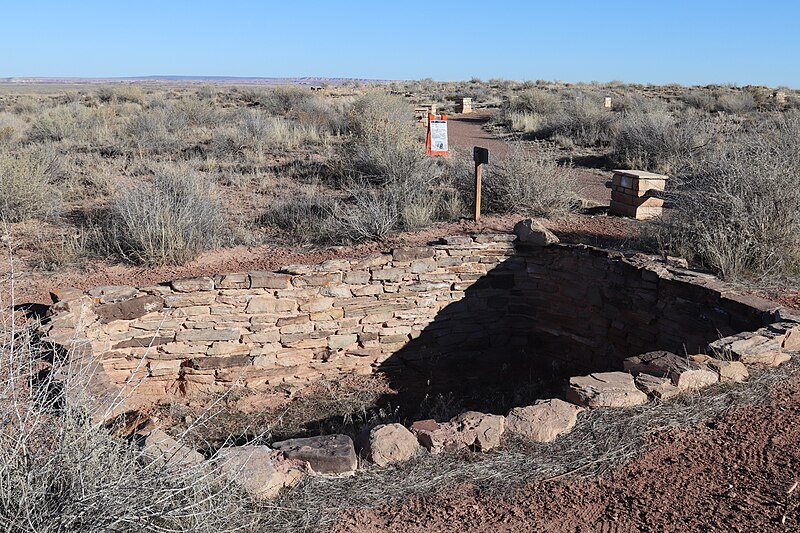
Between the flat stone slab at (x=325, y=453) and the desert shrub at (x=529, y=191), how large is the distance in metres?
5.97

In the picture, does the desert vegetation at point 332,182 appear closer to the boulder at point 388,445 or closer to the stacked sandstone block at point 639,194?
the stacked sandstone block at point 639,194

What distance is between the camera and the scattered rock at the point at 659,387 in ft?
13.3

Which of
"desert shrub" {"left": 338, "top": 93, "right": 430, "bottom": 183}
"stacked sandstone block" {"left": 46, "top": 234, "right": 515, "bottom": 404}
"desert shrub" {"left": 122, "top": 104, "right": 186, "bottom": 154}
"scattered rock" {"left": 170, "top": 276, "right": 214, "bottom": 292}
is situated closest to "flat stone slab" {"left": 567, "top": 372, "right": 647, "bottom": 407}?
"stacked sandstone block" {"left": 46, "top": 234, "right": 515, "bottom": 404}

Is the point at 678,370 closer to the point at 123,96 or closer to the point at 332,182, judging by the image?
the point at 332,182

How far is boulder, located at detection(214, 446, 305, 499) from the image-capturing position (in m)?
3.08

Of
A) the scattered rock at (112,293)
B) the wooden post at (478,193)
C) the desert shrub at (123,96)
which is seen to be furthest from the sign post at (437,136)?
the desert shrub at (123,96)

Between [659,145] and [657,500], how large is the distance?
10900mm

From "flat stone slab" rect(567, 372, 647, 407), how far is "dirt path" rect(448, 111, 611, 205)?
20.7 feet

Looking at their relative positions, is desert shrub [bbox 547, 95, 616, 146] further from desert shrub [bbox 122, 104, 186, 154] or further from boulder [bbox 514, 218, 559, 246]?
desert shrub [bbox 122, 104, 186, 154]

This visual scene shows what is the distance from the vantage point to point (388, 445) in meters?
3.51

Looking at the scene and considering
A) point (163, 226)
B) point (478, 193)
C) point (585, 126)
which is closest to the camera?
point (163, 226)

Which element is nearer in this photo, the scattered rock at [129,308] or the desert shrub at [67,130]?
the scattered rock at [129,308]

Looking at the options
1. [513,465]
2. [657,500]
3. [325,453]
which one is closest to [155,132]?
Result: [325,453]

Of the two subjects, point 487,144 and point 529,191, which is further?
point 487,144
